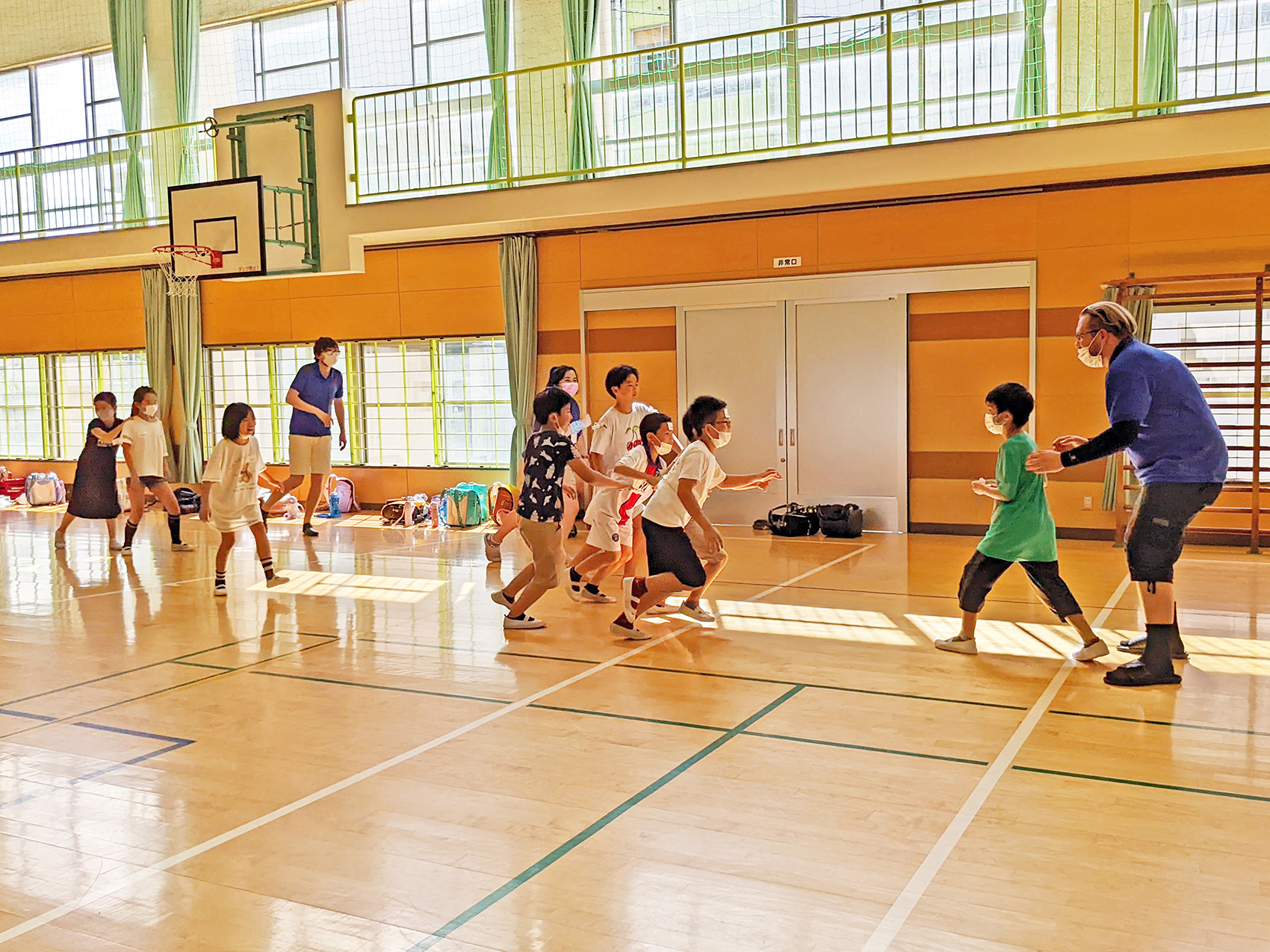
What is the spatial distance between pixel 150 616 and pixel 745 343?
20.2 ft

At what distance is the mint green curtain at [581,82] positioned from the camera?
11094 mm

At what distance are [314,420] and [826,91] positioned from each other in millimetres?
5785

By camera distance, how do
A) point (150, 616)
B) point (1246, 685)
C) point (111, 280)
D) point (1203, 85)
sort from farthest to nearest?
point (111, 280), point (1203, 85), point (150, 616), point (1246, 685)

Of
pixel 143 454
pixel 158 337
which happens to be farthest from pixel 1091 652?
pixel 158 337

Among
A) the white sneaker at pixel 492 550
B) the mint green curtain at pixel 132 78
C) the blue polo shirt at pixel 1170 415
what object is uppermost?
the mint green curtain at pixel 132 78

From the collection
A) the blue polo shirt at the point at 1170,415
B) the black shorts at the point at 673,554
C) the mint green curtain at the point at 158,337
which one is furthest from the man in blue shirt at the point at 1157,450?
the mint green curtain at the point at 158,337

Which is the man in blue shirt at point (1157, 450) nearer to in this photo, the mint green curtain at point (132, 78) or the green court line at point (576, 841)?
the green court line at point (576, 841)

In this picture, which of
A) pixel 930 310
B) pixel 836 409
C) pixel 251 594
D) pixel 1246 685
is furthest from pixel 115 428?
pixel 1246 685

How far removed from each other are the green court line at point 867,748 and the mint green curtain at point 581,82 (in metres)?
7.82

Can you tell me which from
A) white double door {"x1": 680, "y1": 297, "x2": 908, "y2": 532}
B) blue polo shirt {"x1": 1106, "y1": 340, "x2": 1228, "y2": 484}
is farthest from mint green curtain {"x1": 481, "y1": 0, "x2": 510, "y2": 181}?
blue polo shirt {"x1": 1106, "y1": 340, "x2": 1228, "y2": 484}

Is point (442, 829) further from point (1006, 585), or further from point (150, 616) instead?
point (1006, 585)

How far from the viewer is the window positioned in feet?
41.3

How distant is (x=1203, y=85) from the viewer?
30.0ft

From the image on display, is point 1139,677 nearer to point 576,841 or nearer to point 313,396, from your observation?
point 576,841
